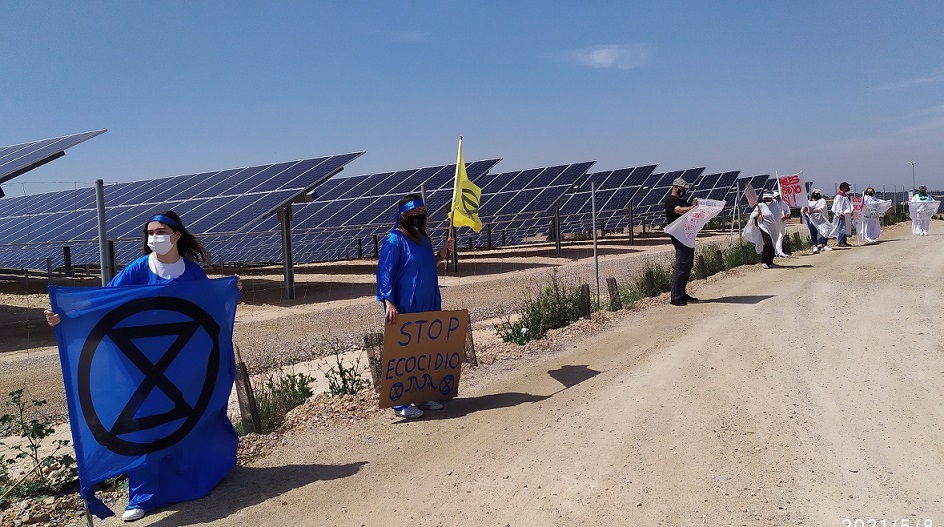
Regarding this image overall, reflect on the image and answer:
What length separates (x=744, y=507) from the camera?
12.0 ft

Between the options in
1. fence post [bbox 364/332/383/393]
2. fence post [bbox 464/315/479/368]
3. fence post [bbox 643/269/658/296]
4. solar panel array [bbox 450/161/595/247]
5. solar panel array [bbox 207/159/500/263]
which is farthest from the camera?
solar panel array [bbox 450/161/595/247]

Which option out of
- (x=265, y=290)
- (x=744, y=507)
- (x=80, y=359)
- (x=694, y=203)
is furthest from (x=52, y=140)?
(x=744, y=507)

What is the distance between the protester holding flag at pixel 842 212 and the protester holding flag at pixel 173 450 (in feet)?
61.9

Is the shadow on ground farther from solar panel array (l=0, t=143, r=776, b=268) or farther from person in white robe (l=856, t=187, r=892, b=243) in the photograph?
person in white robe (l=856, t=187, r=892, b=243)

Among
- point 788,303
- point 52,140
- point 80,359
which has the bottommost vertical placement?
point 788,303

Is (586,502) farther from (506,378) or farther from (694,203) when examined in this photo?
(694,203)

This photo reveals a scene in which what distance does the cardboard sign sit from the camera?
575 cm

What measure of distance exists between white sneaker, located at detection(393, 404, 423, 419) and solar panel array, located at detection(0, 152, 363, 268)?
39.6ft

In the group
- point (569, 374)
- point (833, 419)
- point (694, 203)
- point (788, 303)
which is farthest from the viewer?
point (694, 203)

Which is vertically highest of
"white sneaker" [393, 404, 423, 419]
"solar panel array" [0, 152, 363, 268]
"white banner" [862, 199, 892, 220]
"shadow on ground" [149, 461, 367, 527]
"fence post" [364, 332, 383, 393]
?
"solar panel array" [0, 152, 363, 268]

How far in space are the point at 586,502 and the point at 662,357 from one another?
3.53 metres

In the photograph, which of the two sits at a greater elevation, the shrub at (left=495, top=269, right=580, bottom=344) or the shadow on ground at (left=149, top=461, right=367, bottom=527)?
the shrub at (left=495, top=269, right=580, bottom=344)

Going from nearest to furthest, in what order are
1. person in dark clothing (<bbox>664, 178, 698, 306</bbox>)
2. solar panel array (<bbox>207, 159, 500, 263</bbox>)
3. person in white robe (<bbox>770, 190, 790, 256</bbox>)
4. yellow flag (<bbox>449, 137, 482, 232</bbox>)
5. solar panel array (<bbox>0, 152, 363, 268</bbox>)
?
yellow flag (<bbox>449, 137, 482, 232</bbox>) < person in dark clothing (<bbox>664, 178, 698, 306</bbox>) < person in white robe (<bbox>770, 190, 790, 256</bbox>) < solar panel array (<bbox>0, 152, 363, 268</bbox>) < solar panel array (<bbox>207, 159, 500, 263</bbox>)
